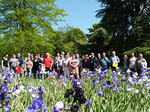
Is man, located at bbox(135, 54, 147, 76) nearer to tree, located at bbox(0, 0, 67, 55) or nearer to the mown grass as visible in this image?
the mown grass

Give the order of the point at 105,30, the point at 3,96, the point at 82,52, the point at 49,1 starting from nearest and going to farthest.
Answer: the point at 3,96, the point at 105,30, the point at 49,1, the point at 82,52

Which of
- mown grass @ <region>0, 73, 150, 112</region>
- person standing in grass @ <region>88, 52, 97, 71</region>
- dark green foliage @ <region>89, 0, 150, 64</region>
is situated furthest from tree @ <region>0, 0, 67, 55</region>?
mown grass @ <region>0, 73, 150, 112</region>

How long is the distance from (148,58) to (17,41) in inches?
415

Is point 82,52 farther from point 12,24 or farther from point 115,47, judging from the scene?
point 12,24

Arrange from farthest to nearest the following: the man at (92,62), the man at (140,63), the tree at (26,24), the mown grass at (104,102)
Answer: the tree at (26,24), the man at (92,62), the man at (140,63), the mown grass at (104,102)

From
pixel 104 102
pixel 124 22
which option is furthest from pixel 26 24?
pixel 104 102

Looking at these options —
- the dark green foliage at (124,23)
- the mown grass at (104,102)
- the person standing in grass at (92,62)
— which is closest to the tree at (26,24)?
the dark green foliage at (124,23)

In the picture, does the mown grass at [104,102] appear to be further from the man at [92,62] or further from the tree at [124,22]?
the tree at [124,22]

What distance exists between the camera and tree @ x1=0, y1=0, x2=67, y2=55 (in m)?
12.4

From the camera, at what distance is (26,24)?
13688 millimetres

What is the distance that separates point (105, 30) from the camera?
13711mm

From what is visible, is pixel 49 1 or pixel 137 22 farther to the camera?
pixel 49 1

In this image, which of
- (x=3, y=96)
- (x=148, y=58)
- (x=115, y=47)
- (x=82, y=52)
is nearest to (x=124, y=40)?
(x=115, y=47)

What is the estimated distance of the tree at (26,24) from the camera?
488 inches
